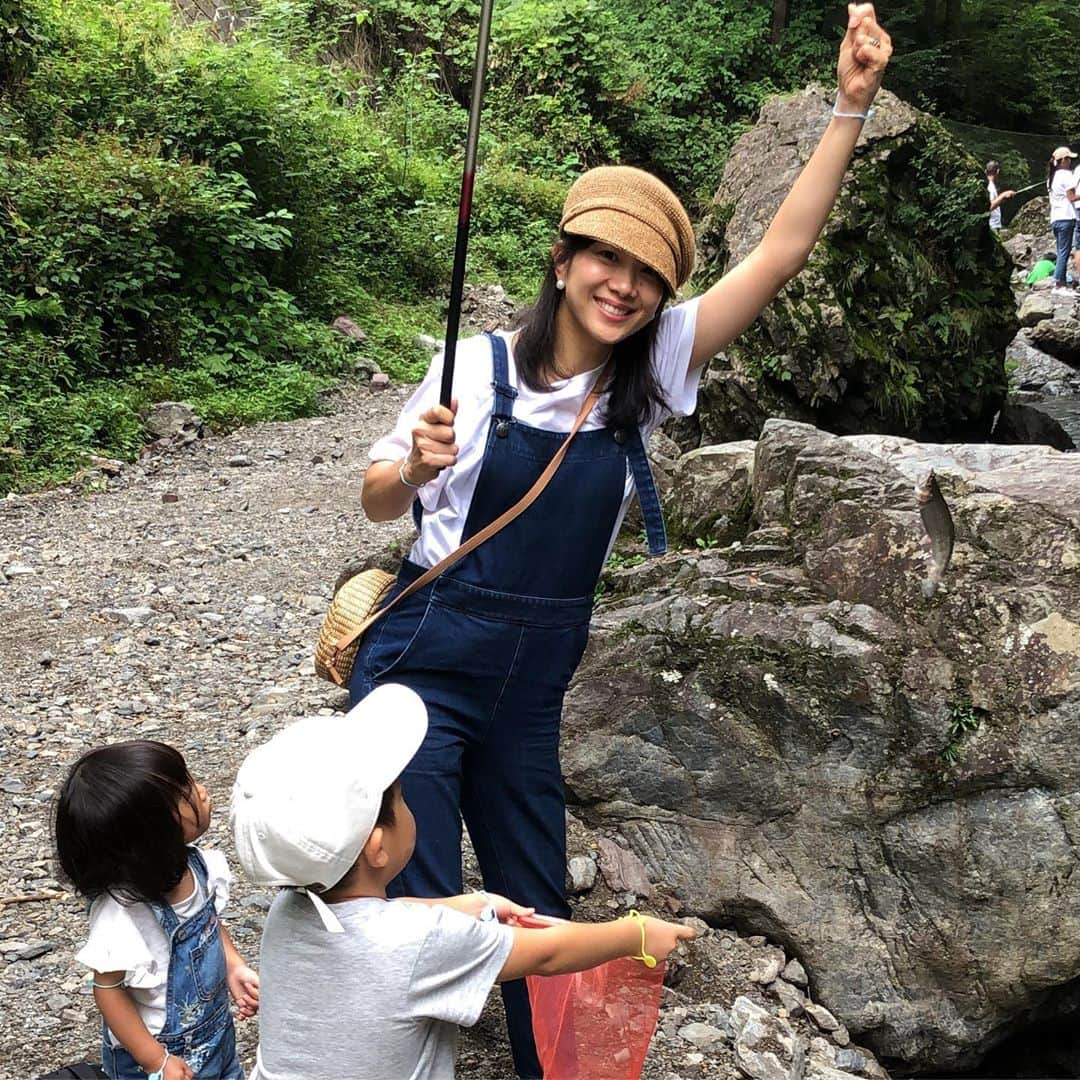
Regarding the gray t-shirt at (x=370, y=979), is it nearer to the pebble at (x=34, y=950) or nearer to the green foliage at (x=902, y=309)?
the pebble at (x=34, y=950)

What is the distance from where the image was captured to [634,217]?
7.83 feet

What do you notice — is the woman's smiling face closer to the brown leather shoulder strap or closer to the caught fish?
A: the brown leather shoulder strap

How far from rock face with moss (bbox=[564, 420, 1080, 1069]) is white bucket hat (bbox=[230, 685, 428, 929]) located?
2.21 m

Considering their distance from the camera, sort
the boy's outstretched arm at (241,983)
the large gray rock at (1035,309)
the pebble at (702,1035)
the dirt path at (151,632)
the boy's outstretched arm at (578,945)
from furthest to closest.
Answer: the large gray rock at (1035,309) < the dirt path at (151,632) < the pebble at (702,1035) < the boy's outstretched arm at (241,983) < the boy's outstretched arm at (578,945)

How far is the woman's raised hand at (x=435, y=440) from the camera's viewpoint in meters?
2.23

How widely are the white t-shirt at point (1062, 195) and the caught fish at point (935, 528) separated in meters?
13.3

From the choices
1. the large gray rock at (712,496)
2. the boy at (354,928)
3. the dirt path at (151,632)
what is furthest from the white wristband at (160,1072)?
the large gray rock at (712,496)

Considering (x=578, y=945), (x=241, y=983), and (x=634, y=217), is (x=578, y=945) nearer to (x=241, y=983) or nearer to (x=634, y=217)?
(x=241, y=983)

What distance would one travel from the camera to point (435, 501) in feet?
8.02

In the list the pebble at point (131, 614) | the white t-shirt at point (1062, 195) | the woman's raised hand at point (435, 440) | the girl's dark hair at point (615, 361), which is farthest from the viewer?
the white t-shirt at point (1062, 195)

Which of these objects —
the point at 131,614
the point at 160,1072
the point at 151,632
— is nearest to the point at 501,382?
the point at 160,1072

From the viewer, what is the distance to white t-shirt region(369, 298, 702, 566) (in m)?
2.41

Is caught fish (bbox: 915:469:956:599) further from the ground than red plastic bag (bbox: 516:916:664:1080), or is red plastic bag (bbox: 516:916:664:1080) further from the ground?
caught fish (bbox: 915:469:956:599)

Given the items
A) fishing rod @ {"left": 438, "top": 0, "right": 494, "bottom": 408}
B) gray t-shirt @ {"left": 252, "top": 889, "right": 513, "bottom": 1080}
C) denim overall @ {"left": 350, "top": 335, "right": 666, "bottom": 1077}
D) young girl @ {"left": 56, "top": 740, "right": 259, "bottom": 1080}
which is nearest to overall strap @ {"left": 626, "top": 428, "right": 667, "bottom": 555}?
denim overall @ {"left": 350, "top": 335, "right": 666, "bottom": 1077}
